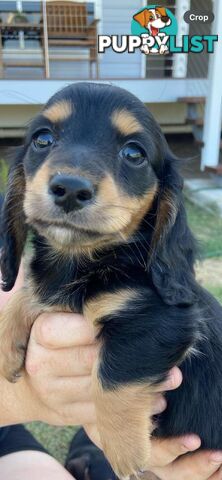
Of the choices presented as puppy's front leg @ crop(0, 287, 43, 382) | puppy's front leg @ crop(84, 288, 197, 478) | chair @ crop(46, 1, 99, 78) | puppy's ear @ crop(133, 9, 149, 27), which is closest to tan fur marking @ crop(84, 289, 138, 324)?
puppy's front leg @ crop(84, 288, 197, 478)

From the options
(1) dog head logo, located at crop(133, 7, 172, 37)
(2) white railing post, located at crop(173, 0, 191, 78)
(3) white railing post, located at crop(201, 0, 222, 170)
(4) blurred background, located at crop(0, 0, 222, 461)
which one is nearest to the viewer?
(1) dog head logo, located at crop(133, 7, 172, 37)

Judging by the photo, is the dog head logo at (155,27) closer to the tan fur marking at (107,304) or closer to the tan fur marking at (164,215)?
the tan fur marking at (164,215)

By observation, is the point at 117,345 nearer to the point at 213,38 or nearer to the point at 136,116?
the point at 136,116

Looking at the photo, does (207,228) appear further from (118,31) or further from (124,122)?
(118,31)

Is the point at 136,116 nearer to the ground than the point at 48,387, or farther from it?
farther from it

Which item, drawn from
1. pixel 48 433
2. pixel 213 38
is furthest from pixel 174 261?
pixel 213 38

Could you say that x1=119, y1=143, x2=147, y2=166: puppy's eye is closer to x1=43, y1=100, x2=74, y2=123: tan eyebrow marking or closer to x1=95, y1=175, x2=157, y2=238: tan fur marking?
x1=95, y1=175, x2=157, y2=238: tan fur marking
